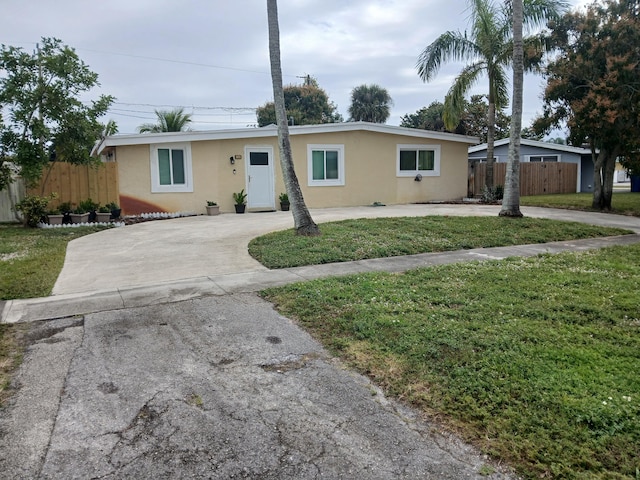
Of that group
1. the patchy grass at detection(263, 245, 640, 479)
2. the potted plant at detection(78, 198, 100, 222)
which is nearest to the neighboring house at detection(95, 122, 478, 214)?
the potted plant at detection(78, 198, 100, 222)

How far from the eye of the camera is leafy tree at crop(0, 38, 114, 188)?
12.0m

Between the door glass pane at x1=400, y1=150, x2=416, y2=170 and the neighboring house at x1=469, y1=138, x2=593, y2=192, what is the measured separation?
331 inches

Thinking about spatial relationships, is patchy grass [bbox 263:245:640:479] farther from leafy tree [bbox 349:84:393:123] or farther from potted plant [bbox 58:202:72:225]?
leafy tree [bbox 349:84:393:123]

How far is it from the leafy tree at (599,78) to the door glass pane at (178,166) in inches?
463

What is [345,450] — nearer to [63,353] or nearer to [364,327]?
[364,327]

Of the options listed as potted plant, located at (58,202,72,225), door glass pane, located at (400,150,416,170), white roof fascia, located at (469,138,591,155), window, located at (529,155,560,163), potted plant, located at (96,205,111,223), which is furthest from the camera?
window, located at (529,155,560,163)

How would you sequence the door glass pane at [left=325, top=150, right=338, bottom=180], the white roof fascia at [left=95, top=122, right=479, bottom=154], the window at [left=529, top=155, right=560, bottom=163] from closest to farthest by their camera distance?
the white roof fascia at [left=95, top=122, right=479, bottom=154] < the door glass pane at [left=325, top=150, right=338, bottom=180] < the window at [left=529, top=155, right=560, bottom=163]

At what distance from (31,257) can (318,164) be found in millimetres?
10789

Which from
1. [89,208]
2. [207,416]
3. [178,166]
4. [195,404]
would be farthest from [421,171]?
[207,416]

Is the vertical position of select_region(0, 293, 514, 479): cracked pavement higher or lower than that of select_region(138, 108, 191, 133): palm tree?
lower

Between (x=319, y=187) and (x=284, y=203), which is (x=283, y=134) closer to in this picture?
(x=284, y=203)

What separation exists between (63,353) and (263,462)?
2517 millimetres

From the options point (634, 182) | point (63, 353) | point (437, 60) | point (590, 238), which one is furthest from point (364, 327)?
point (634, 182)

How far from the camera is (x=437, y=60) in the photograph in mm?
18234
